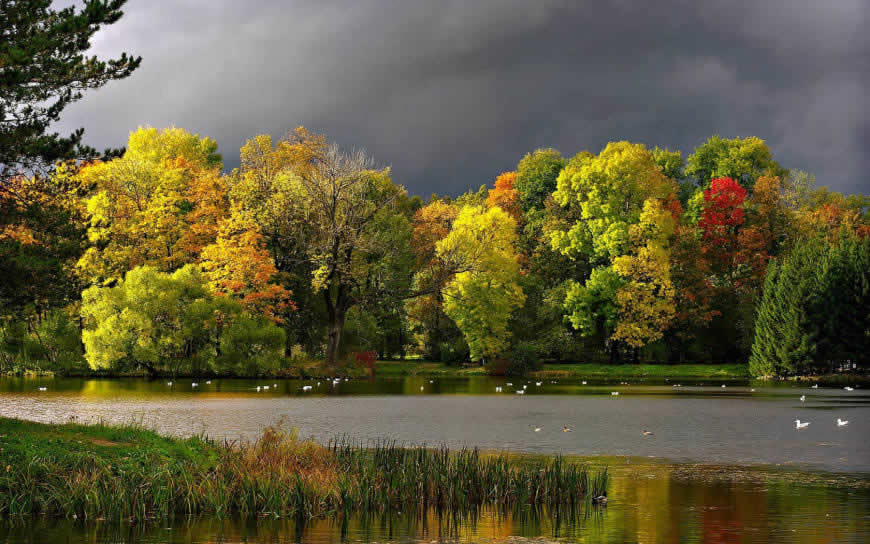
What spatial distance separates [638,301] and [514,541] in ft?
183

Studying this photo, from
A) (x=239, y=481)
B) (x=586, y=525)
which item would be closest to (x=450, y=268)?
(x=239, y=481)

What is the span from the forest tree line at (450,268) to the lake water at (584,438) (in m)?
4.76

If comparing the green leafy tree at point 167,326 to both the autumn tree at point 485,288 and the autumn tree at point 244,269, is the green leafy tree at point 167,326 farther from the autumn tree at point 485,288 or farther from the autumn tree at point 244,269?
the autumn tree at point 485,288

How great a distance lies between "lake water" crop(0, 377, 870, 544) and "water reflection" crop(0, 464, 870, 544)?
1.3 inches

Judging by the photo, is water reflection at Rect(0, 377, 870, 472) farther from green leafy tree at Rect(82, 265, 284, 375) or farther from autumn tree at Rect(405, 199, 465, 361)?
autumn tree at Rect(405, 199, 465, 361)

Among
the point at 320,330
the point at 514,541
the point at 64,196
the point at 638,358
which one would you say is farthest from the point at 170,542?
the point at 638,358

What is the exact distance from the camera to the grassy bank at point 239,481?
48.4 ft

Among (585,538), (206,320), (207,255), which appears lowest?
(585,538)

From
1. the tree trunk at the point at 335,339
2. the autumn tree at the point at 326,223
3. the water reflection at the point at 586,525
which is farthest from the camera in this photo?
the tree trunk at the point at 335,339

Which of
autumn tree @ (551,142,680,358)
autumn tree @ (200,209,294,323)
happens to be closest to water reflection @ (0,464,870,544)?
autumn tree @ (200,209,294,323)

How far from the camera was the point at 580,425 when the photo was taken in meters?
29.7

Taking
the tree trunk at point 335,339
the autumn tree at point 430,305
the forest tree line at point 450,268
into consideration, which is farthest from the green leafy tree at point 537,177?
the tree trunk at point 335,339

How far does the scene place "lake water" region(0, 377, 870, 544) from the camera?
1379 centimetres

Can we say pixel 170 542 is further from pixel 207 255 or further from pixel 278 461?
pixel 207 255
